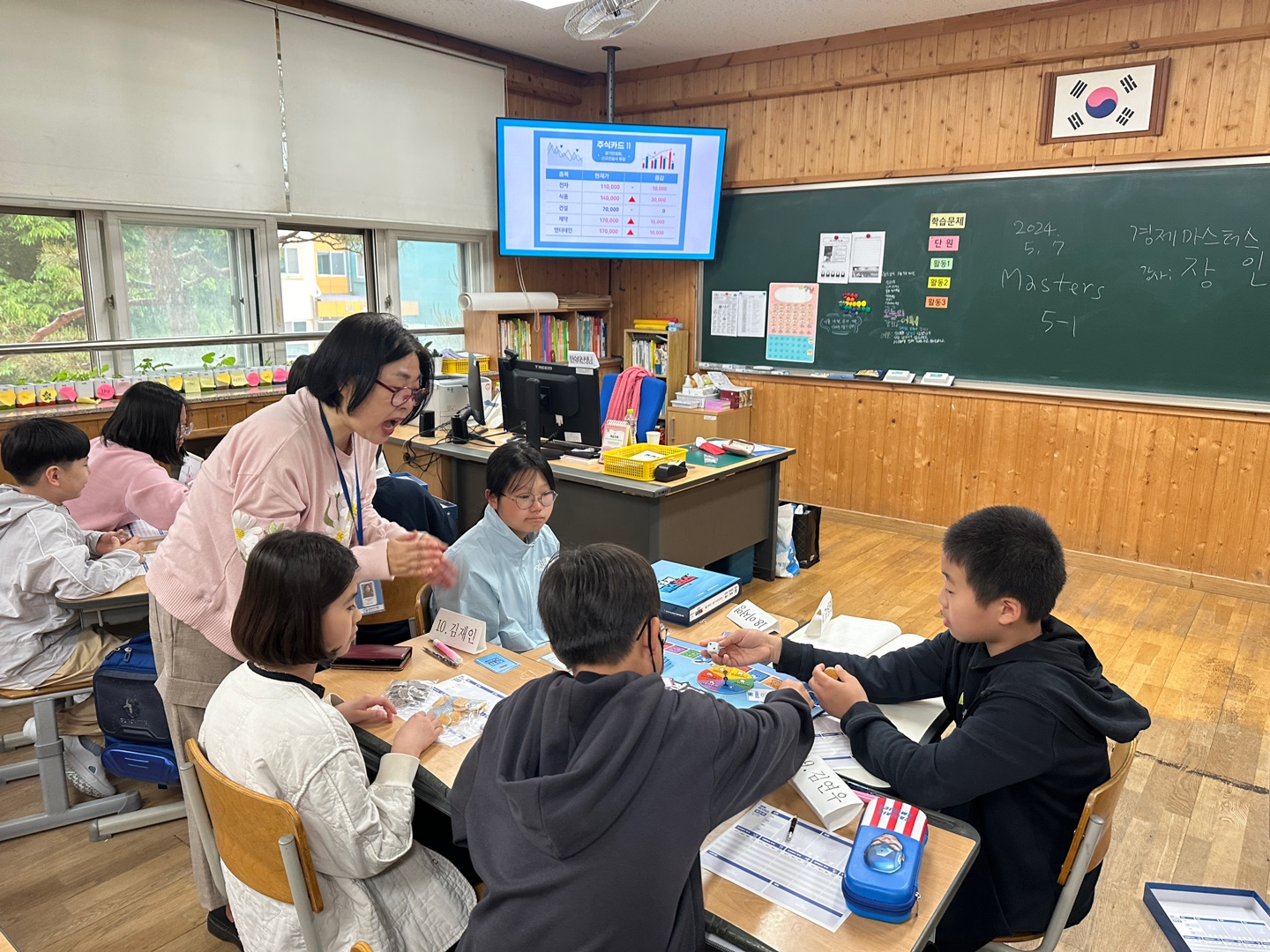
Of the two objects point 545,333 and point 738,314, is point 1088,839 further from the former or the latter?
point 545,333

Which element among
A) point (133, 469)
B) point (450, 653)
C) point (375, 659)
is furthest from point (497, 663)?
point (133, 469)

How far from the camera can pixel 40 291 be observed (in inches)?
169

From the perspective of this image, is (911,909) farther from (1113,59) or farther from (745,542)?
(1113,59)

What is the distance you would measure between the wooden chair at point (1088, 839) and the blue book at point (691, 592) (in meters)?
0.96

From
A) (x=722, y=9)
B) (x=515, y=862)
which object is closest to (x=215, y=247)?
(x=722, y=9)

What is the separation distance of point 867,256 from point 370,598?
4.39 metres

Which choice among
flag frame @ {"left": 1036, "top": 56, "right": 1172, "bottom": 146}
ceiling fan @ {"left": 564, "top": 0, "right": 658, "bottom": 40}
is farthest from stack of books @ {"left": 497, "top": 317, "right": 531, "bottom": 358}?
flag frame @ {"left": 1036, "top": 56, "right": 1172, "bottom": 146}

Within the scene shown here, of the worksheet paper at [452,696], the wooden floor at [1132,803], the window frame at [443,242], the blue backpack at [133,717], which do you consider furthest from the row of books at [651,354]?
the worksheet paper at [452,696]

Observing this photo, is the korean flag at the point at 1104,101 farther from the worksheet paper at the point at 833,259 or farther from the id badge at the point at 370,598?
the id badge at the point at 370,598

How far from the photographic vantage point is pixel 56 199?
4.15m

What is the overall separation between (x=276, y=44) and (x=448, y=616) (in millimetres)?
4273

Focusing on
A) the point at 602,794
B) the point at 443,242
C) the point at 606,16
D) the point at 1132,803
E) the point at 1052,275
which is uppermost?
the point at 606,16

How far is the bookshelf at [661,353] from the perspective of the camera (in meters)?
6.45

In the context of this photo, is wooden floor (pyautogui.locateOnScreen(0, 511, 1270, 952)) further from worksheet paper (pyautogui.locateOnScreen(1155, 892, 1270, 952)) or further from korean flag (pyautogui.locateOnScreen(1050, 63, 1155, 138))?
korean flag (pyautogui.locateOnScreen(1050, 63, 1155, 138))
